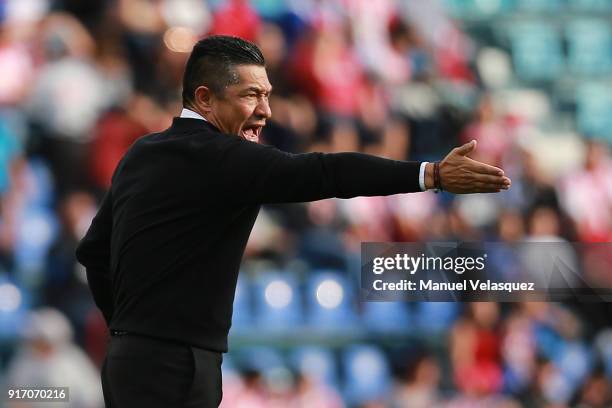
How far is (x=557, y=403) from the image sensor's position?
4.88 meters

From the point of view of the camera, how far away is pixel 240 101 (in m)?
2.40

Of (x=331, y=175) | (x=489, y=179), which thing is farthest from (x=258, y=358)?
(x=489, y=179)

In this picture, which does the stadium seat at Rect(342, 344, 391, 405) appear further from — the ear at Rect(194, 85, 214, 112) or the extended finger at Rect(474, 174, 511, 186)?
the extended finger at Rect(474, 174, 511, 186)

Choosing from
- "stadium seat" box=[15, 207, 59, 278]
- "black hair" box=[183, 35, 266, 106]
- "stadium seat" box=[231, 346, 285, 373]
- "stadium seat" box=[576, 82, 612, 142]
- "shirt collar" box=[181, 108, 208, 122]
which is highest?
"stadium seat" box=[576, 82, 612, 142]

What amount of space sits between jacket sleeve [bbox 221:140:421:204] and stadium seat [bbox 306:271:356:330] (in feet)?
8.91

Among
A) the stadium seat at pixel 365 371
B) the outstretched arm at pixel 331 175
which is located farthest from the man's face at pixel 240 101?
the stadium seat at pixel 365 371

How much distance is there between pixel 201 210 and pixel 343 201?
2.75 m

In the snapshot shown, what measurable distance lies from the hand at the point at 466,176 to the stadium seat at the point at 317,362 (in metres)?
2.83

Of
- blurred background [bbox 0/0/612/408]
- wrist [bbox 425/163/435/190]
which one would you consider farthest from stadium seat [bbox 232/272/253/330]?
wrist [bbox 425/163/435/190]

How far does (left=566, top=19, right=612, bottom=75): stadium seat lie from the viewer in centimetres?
496

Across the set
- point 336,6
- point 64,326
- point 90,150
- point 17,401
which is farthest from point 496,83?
point 17,401

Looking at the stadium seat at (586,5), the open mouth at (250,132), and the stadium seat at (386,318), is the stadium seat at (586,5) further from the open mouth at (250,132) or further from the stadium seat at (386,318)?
the open mouth at (250,132)

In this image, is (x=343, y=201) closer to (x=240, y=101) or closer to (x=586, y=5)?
(x=586, y=5)

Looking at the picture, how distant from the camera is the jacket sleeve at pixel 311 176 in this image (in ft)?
7.00
